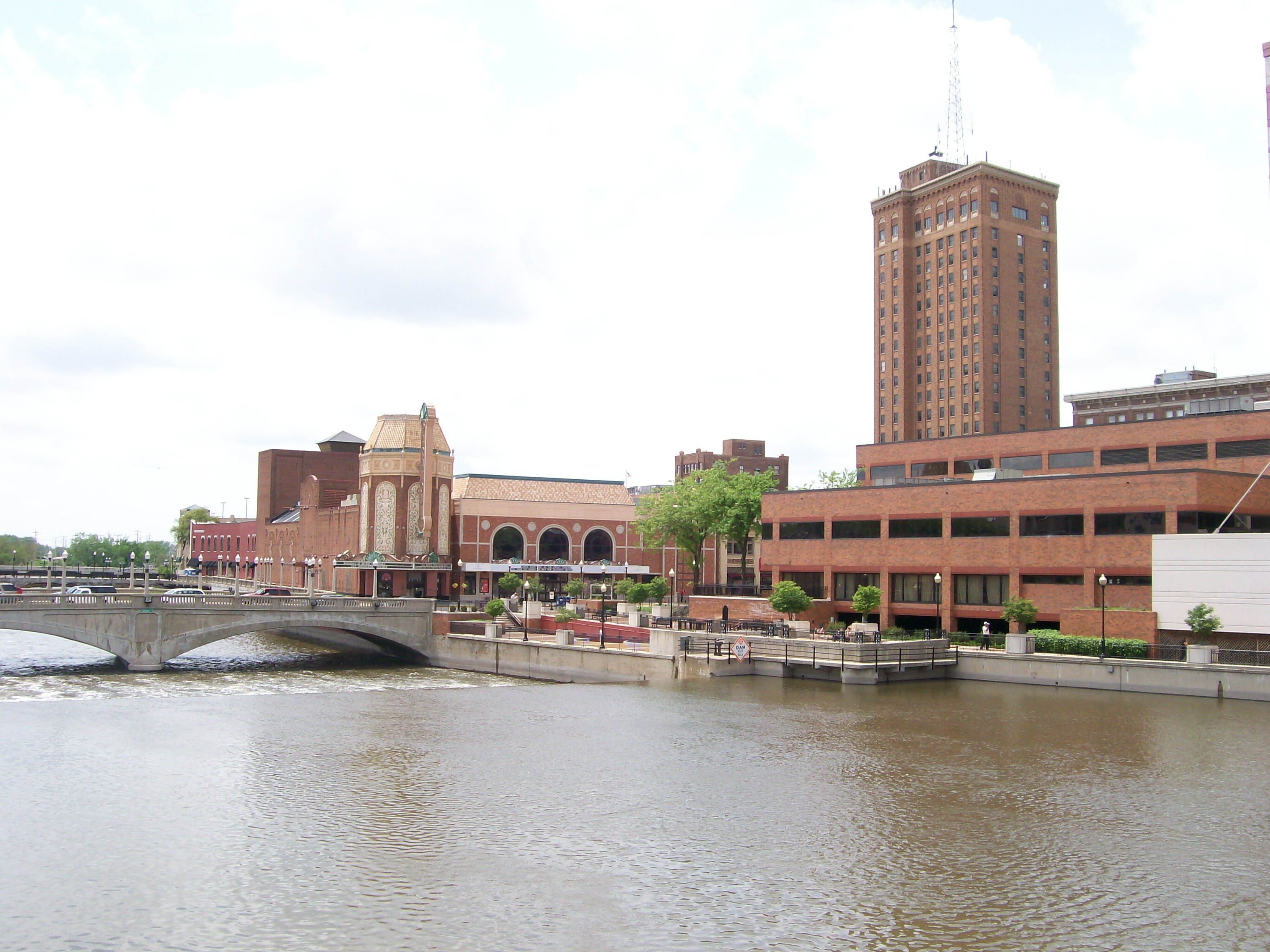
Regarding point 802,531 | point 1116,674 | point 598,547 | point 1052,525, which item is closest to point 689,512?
point 802,531

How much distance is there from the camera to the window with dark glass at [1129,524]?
54375mm

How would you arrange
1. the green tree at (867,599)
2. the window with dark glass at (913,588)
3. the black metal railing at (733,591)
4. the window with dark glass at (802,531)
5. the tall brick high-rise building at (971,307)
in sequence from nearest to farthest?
the green tree at (867,599) < the window with dark glass at (913,588) < the window with dark glass at (802,531) < the black metal railing at (733,591) < the tall brick high-rise building at (971,307)

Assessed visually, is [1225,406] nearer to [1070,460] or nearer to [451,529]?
[1070,460]

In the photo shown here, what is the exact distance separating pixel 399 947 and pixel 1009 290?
383 ft

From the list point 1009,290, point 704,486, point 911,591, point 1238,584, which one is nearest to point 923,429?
point 1009,290

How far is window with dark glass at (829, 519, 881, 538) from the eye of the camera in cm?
6756

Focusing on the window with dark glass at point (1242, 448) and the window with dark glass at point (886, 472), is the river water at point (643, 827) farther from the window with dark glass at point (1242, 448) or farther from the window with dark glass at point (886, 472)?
the window with dark glass at point (886, 472)

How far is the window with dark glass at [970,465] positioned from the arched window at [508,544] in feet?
132

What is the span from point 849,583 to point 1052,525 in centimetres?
1486

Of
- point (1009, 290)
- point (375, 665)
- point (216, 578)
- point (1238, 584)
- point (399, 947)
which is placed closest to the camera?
point (399, 947)

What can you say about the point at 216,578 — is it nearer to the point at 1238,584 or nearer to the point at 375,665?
the point at 375,665

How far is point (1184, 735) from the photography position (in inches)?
1481

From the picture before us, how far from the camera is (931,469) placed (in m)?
79.1

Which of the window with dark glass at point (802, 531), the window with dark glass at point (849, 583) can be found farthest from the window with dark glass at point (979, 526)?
the window with dark glass at point (802, 531)
